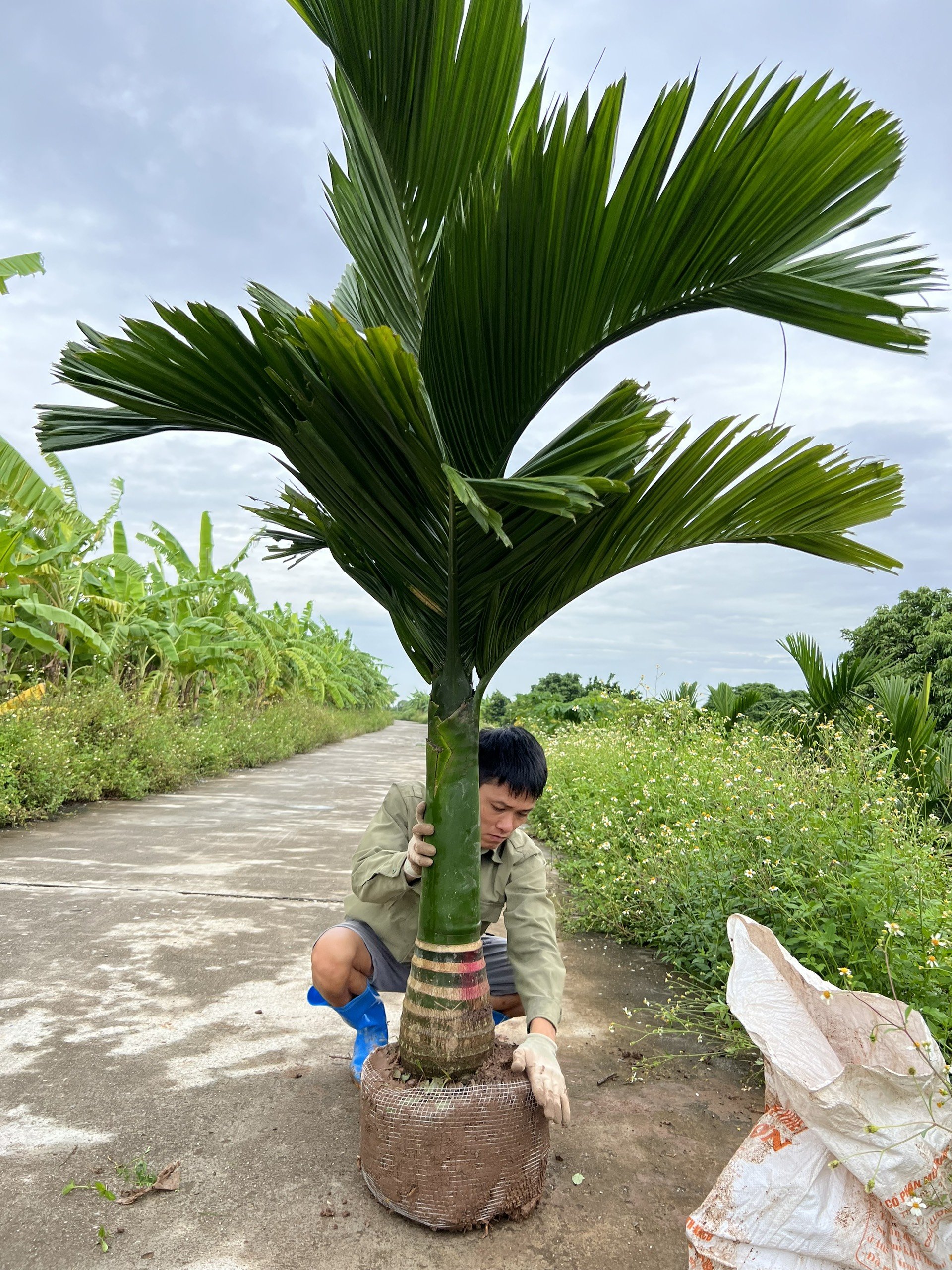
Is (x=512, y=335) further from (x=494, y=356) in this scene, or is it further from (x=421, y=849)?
(x=421, y=849)

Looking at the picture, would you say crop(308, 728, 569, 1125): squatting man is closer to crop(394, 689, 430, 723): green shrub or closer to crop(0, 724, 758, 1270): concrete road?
crop(0, 724, 758, 1270): concrete road

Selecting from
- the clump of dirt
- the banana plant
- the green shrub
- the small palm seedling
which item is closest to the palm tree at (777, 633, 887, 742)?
the small palm seedling

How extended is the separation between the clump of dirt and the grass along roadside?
5077 millimetres

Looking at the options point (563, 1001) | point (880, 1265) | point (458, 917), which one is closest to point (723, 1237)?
point (880, 1265)

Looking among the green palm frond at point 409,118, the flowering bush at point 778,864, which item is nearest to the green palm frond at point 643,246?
the green palm frond at point 409,118

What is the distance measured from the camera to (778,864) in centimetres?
285

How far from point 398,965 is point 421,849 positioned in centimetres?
69

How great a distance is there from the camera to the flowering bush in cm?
230

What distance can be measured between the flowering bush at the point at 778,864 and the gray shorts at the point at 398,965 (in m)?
0.86

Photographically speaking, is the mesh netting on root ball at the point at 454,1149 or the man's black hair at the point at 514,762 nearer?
the mesh netting on root ball at the point at 454,1149

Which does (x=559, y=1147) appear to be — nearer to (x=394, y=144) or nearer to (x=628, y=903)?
(x=628, y=903)

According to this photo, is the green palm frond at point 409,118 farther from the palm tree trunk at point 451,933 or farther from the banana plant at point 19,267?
the banana plant at point 19,267

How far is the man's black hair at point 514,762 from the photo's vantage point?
79.0 inches

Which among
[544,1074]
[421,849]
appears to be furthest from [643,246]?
[544,1074]
